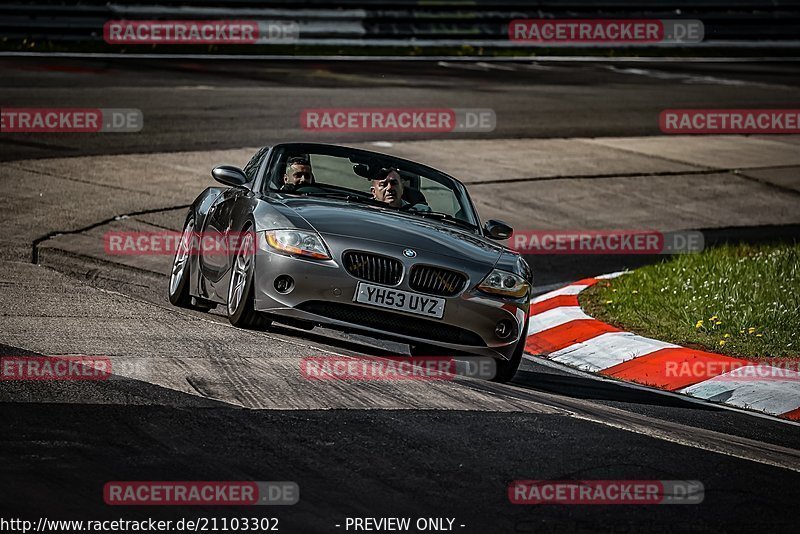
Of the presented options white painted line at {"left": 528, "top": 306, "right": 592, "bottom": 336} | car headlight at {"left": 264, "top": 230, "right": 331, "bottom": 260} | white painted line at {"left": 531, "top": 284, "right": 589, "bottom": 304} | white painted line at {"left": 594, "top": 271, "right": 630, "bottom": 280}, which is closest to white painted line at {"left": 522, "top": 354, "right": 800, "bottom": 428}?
white painted line at {"left": 528, "top": 306, "right": 592, "bottom": 336}

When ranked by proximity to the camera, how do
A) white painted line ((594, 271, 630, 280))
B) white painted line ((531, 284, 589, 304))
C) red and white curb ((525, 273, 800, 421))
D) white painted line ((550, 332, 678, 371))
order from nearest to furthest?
red and white curb ((525, 273, 800, 421)) < white painted line ((550, 332, 678, 371)) < white painted line ((531, 284, 589, 304)) < white painted line ((594, 271, 630, 280))

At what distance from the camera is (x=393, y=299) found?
8.13 m

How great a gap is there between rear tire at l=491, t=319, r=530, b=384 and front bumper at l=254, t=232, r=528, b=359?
265 millimetres

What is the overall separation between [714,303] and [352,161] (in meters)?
3.35

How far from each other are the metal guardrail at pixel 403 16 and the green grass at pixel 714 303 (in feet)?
47.1

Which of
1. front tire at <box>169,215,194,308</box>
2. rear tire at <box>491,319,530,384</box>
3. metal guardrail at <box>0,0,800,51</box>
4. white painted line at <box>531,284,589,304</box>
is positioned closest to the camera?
rear tire at <box>491,319,530,384</box>

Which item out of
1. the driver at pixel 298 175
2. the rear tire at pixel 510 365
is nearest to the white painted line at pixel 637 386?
the rear tire at pixel 510 365

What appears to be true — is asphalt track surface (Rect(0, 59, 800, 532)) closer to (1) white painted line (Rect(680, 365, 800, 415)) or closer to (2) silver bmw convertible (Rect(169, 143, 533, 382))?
(2) silver bmw convertible (Rect(169, 143, 533, 382))

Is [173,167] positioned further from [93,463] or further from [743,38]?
[743,38]

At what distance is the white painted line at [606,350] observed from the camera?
10.1 meters

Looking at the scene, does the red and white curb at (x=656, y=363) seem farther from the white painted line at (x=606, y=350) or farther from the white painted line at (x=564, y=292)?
the white painted line at (x=564, y=292)

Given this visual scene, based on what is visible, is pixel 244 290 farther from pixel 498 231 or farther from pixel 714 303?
pixel 714 303

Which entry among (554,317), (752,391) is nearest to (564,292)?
(554,317)

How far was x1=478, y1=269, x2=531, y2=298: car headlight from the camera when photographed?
841cm
